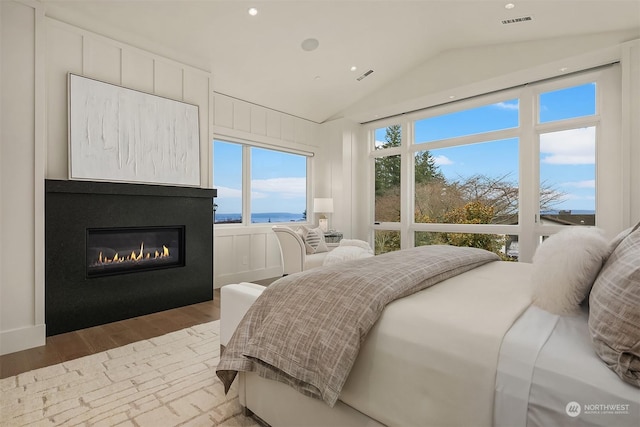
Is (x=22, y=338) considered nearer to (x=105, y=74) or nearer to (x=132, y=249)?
(x=132, y=249)

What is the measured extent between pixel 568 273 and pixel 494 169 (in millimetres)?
3616

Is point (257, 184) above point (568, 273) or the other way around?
above

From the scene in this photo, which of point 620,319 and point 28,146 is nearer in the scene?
point 620,319

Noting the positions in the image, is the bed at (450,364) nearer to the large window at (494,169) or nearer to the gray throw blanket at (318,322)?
the gray throw blanket at (318,322)

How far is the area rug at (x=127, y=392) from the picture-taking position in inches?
61.2

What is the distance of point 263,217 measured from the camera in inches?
199

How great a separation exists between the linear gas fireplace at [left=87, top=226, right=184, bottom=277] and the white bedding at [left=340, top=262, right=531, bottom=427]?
282cm

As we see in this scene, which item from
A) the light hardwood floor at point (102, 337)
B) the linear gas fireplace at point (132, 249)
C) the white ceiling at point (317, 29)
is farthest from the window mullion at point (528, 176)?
the linear gas fireplace at point (132, 249)

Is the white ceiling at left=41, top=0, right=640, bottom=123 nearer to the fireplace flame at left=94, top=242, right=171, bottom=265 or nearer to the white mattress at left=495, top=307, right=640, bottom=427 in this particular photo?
the fireplace flame at left=94, top=242, right=171, bottom=265

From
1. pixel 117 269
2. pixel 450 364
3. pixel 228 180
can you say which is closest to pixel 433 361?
pixel 450 364

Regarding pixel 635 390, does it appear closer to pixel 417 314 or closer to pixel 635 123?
pixel 417 314

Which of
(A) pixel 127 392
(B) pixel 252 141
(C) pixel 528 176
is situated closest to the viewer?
(A) pixel 127 392

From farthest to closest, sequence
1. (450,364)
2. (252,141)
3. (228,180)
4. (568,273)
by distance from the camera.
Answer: (252,141)
(228,180)
(568,273)
(450,364)

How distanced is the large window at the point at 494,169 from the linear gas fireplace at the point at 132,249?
328 centimetres
